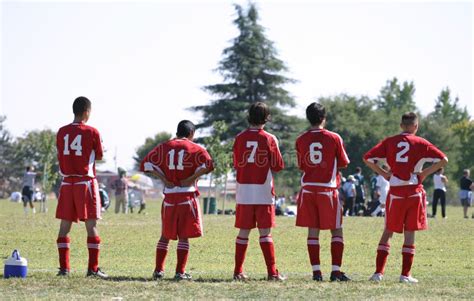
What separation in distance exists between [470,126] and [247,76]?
123ft

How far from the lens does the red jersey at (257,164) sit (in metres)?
13.9

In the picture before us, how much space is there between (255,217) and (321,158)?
4.07ft

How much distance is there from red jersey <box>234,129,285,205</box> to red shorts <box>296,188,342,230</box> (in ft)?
1.69

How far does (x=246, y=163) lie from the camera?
1390 cm

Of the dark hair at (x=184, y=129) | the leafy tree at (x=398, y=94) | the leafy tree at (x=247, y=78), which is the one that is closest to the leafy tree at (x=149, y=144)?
the leafy tree at (x=398, y=94)

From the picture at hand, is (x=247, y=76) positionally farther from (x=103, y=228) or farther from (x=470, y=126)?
(x=103, y=228)

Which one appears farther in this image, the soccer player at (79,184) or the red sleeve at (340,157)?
the soccer player at (79,184)

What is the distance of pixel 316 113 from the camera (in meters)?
13.8

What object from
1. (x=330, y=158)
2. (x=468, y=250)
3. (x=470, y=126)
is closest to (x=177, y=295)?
(x=330, y=158)

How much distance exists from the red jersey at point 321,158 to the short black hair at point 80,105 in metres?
3.03

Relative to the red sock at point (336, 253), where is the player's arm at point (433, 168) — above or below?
above

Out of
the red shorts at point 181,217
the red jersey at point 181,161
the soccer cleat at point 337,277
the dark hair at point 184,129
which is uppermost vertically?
the dark hair at point 184,129

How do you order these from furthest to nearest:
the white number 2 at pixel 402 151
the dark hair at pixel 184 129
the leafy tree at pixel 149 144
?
the leafy tree at pixel 149 144 → the dark hair at pixel 184 129 → the white number 2 at pixel 402 151

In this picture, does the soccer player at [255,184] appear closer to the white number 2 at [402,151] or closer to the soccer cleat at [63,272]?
the white number 2 at [402,151]
